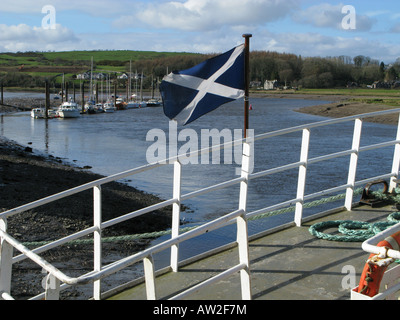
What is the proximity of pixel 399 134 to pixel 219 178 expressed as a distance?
1988 cm

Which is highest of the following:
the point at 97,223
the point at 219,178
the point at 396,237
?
the point at 396,237

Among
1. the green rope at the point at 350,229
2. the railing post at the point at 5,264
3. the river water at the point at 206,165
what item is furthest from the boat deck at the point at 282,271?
the river water at the point at 206,165

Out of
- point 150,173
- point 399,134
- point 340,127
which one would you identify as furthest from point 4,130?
point 399,134

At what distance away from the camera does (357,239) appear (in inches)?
221

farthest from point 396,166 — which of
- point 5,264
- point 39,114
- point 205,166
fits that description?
point 39,114

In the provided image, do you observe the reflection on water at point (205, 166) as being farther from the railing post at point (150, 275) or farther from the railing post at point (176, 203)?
the railing post at point (150, 275)

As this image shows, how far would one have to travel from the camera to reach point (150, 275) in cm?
282

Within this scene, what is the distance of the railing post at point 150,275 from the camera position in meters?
2.79

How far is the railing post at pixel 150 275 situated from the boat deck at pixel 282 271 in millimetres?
1655

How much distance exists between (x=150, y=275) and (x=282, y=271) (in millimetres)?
2445

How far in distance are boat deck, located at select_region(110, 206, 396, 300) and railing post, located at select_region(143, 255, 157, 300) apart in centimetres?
166

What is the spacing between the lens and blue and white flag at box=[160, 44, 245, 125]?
21.7ft

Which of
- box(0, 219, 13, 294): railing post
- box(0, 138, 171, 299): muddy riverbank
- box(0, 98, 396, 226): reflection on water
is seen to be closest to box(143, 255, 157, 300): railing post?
box(0, 219, 13, 294): railing post
